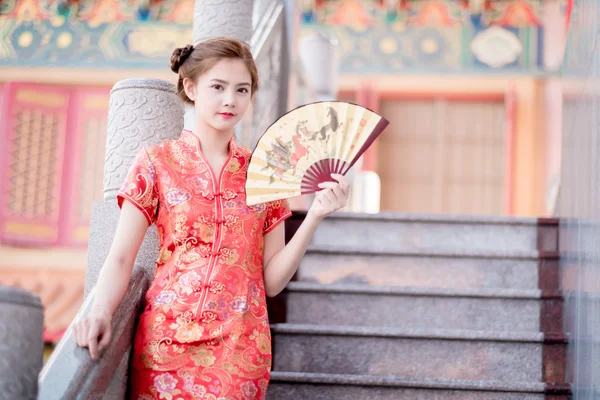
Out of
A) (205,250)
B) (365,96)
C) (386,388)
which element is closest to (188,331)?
(205,250)

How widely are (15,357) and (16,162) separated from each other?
8.15m

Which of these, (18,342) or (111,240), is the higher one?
(111,240)

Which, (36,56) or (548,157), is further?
(36,56)

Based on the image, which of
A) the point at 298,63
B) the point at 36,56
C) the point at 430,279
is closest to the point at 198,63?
the point at 430,279

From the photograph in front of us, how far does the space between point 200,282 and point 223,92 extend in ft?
1.47

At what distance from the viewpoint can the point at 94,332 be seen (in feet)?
6.51

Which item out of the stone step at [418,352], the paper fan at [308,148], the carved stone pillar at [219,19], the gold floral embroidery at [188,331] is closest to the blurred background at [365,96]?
the carved stone pillar at [219,19]

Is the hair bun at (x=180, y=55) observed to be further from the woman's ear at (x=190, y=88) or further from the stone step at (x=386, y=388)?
the stone step at (x=386, y=388)

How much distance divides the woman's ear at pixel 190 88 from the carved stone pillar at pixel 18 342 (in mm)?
785

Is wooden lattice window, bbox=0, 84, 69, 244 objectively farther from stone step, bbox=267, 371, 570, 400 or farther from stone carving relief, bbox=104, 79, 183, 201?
stone carving relief, bbox=104, 79, 183, 201

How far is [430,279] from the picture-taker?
11.8ft

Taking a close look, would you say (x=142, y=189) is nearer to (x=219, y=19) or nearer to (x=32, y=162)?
(x=219, y=19)

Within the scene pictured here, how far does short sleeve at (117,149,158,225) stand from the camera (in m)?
2.17

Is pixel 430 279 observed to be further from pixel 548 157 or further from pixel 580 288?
pixel 548 157
